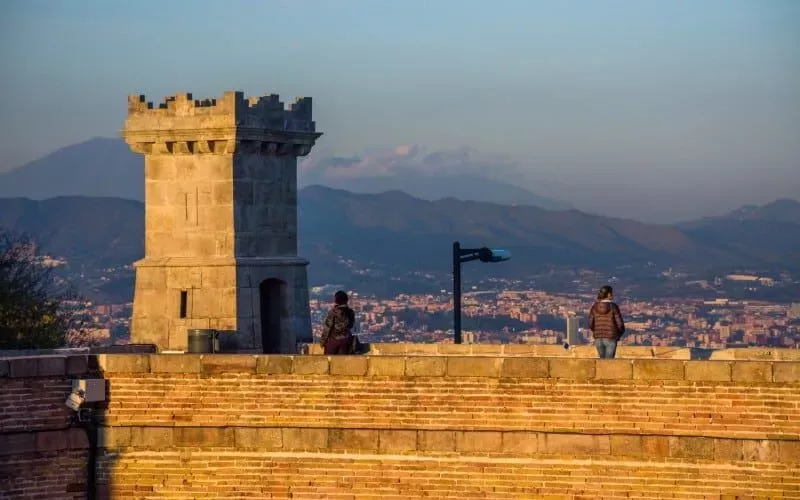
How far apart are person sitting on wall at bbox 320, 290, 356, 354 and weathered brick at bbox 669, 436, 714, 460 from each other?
17.5 feet

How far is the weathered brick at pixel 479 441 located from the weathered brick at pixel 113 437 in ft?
14.4

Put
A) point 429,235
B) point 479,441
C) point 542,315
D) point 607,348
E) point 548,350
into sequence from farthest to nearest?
point 429,235 < point 542,315 < point 548,350 < point 607,348 < point 479,441

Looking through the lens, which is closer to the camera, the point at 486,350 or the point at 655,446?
the point at 655,446

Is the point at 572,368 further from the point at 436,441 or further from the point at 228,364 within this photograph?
the point at 228,364

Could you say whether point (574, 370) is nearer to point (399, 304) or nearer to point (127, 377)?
point (127, 377)

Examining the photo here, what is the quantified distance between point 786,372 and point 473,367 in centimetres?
389

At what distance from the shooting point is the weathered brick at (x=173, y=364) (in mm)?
25297

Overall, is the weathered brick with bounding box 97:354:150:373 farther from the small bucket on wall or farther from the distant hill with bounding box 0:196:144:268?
the distant hill with bounding box 0:196:144:268

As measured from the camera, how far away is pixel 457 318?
33.5 metres

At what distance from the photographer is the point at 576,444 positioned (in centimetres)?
2392

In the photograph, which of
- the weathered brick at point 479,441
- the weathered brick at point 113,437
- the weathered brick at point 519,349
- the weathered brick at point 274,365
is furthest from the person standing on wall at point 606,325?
the weathered brick at point 113,437

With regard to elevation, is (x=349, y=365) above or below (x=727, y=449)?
above

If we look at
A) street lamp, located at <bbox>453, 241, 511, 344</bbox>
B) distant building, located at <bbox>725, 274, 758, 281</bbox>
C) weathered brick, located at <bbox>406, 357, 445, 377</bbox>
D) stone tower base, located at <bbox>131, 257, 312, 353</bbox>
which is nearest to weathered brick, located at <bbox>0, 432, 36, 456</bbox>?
weathered brick, located at <bbox>406, 357, 445, 377</bbox>

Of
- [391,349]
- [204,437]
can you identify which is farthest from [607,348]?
[204,437]
